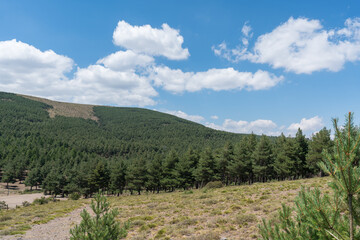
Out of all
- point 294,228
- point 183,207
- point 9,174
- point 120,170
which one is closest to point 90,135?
point 9,174

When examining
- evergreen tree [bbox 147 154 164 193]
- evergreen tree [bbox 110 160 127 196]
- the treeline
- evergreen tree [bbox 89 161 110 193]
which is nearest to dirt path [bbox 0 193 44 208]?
the treeline

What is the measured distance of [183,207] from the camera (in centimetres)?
2131

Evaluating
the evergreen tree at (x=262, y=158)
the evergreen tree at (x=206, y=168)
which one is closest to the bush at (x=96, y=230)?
the evergreen tree at (x=262, y=158)

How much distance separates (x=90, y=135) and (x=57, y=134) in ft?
85.1

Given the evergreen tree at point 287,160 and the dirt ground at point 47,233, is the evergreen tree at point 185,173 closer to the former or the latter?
the evergreen tree at point 287,160

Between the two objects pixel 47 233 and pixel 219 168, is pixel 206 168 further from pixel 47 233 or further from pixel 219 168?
pixel 47 233

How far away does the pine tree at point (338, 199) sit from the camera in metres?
2.79

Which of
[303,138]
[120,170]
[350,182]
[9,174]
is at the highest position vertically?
[303,138]

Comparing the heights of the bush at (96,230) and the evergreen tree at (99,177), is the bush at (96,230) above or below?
above

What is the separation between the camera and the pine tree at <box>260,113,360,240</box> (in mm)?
2793

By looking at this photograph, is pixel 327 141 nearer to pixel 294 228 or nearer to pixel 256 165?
pixel 256 165

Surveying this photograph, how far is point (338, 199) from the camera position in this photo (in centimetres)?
314

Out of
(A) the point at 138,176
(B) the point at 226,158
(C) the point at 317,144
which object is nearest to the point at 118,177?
(A) the point at 138,176

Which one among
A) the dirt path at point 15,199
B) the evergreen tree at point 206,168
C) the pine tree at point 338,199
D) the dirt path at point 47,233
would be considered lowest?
the dirt path at point 15,199
